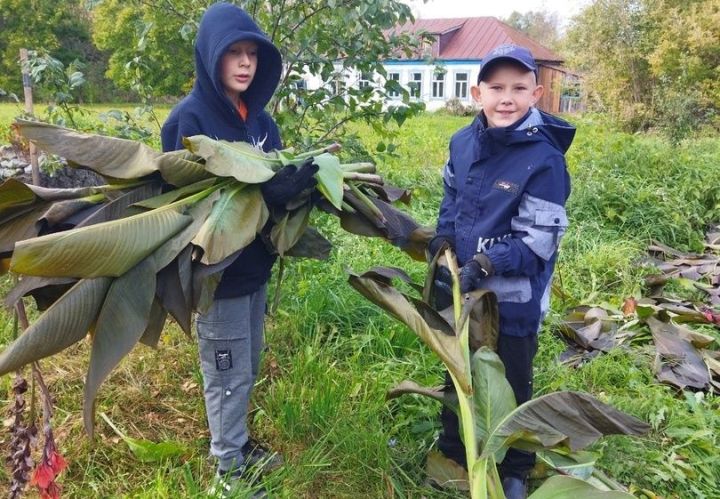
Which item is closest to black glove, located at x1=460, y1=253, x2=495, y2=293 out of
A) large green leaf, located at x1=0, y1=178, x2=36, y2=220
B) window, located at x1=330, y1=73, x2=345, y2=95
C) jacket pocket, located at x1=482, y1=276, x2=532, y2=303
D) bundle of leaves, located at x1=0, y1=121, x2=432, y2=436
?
jacket pocket, located at x1=482, y1=276, x2=532, y2=303

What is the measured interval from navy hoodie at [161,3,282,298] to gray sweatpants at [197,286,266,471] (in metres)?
0.09

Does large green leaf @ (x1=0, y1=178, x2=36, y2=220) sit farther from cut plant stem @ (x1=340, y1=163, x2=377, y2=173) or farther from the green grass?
the green grass

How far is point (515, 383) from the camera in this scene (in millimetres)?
2303

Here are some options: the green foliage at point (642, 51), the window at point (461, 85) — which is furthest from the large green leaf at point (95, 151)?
the window at point (461, 85)

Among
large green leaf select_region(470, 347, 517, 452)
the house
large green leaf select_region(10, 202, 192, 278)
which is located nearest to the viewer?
large green leaf select_region(10, 202, 192, 278)

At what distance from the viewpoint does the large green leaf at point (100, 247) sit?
1.41 m

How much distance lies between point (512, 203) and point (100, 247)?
52.8 inches

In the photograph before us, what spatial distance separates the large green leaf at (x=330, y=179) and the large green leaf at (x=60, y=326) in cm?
69

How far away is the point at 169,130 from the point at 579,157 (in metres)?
6.75

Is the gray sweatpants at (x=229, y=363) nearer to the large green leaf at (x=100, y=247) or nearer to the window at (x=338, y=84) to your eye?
the large green leaf at (x=100, y=247)

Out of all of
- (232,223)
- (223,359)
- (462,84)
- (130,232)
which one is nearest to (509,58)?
(232,223)

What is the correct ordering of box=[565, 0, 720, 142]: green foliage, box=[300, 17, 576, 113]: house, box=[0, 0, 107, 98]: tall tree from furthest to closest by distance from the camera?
box=[0, 0, 107, 98]: tall tree, box=[300, 17, 576, 113]: house, box=[565, 0, 720, 142]: green foliage

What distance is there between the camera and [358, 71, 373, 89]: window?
3434 millimetres

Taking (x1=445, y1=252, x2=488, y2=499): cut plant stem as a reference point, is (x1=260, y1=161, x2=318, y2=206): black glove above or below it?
above
